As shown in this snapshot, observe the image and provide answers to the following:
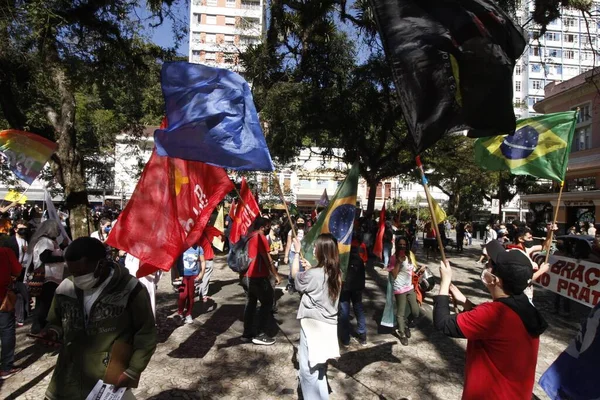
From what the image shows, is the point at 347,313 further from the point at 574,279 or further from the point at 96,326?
the point at 96,326

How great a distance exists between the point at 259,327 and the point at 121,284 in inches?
Result: 146

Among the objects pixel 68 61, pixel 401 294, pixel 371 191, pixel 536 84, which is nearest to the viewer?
pixel 401 294

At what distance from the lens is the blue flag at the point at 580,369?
8.88 ft

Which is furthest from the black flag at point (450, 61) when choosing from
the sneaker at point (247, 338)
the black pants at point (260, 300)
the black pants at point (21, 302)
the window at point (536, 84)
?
the window at point (536, 84)

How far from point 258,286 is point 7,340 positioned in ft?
9.79

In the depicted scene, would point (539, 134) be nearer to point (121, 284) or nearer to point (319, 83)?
point (121, 284)

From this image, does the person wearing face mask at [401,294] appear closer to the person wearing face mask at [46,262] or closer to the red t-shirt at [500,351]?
the red t-shirt at [500,351]

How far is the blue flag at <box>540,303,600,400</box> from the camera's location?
2.71m

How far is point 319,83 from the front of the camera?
502 inches

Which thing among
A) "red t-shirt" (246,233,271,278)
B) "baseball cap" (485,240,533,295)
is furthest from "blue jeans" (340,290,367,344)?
"baseball cap" (485,240,533,295)

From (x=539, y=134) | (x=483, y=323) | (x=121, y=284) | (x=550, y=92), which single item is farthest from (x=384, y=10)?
(x=550, y=92)

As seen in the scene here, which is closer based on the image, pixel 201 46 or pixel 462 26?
pixel 462 26

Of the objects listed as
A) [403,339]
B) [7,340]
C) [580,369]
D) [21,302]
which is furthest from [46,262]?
[580,369]

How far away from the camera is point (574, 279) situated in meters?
4.29
